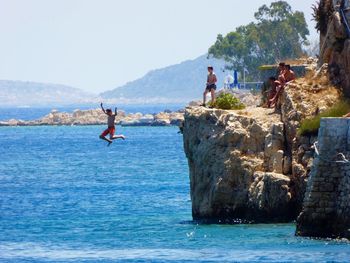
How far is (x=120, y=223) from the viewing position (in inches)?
1716

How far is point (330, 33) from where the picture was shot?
39.8 m

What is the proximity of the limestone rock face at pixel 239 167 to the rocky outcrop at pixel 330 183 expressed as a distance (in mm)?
3938

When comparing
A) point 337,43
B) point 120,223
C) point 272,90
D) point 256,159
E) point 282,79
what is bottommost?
point 120,223

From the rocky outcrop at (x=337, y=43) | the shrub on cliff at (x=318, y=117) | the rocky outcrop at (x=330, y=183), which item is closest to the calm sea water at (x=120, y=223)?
the rocky outcrop at (x=330, y=183)

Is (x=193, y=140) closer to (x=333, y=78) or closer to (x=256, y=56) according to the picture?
(x=333, y=78)

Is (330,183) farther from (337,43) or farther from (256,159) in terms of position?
(337,43)

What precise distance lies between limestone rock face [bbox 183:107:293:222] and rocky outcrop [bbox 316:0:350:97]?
2298 mm

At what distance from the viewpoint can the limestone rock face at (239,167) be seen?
1501 inches

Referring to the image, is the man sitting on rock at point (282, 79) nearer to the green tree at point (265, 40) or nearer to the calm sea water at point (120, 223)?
the calm sea water at point (120, 223)

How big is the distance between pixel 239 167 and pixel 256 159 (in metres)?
0.57

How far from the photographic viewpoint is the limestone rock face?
125 ft

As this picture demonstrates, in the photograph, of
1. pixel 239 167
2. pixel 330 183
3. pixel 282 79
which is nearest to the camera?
pixel 330 183

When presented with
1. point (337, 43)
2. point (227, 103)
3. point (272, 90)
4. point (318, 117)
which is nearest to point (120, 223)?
point (227, 103)

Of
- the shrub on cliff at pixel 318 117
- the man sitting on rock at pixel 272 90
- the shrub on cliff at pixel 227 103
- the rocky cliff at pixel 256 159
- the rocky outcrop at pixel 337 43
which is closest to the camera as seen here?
the shrub on cliff at pixel 318 117
